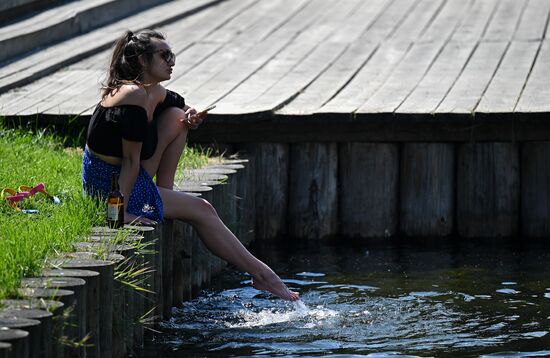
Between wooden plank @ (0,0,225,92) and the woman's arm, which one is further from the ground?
wooden plank @ (0,0,225,92)

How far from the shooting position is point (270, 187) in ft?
30.3

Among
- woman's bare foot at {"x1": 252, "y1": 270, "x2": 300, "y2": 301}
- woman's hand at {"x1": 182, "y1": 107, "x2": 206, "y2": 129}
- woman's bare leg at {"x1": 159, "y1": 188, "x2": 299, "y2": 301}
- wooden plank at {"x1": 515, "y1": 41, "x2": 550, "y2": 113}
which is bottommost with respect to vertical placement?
woman's bare foot at {"x1": 252, "y1": 270, "x2": 300, "y2": 301}

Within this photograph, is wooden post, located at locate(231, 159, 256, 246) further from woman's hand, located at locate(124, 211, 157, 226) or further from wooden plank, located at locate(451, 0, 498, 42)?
wooden plank, located at locate(451, 0, 498, 42)

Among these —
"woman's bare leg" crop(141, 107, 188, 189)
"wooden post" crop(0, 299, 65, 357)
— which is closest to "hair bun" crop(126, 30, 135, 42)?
"woman's bare leg" crop(141, 107, 188, 189)

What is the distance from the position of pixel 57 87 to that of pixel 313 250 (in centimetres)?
277

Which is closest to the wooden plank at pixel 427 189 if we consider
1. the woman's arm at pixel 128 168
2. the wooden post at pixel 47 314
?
the woman's arm at pixel 128 168

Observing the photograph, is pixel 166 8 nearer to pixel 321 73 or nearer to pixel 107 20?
pixel 107 20

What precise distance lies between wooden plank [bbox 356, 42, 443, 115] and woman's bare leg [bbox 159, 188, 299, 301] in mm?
2345

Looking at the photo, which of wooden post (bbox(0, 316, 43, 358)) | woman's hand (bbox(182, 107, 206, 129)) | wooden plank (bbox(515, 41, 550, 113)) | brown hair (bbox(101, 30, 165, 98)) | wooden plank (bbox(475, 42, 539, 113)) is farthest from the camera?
wooden plank (bbox(475, 42, 539, 113))

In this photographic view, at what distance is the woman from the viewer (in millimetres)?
6398

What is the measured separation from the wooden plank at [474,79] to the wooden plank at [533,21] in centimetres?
→ 38

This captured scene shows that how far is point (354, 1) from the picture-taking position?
13062mm

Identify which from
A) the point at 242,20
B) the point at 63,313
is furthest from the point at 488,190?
the point at 63,313

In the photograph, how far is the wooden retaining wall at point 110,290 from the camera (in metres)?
4.54
